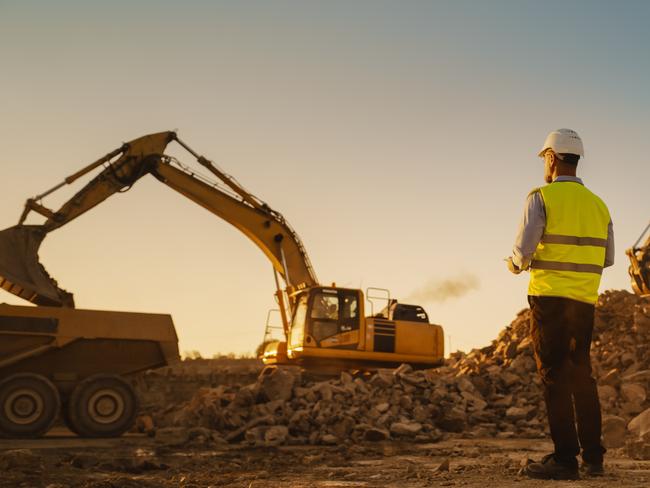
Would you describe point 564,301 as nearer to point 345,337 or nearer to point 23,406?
point 23,406

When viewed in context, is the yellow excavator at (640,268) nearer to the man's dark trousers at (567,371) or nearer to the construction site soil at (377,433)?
the construction site soil at (377,433)

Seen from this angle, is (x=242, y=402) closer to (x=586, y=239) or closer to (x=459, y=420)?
(x=459, y=420)

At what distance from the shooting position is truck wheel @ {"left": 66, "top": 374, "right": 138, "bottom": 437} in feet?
41.2

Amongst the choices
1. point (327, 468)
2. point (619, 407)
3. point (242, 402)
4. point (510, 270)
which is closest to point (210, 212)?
point (242, 402)

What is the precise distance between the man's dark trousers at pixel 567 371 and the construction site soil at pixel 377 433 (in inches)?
10.7

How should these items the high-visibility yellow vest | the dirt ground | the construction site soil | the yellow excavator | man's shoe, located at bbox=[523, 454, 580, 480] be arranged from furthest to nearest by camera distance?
the yellow excavator < the construction site soil < the dirt ground < the high-visibility yellow vest < man's shoe, located at bbox=[523, 454, 580, 480]

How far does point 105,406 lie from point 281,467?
20.4ft

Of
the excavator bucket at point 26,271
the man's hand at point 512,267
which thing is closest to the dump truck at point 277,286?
the excavator bucket at point 26,271

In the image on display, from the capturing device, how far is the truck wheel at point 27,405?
39.4ft

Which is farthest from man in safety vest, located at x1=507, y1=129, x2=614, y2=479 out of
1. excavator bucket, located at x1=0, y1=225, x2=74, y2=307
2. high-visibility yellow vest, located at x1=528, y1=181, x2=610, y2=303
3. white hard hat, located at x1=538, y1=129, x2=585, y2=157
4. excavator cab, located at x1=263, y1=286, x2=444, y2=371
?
excavator cab, located at x1=263, y1=286, x2=444, y2=371

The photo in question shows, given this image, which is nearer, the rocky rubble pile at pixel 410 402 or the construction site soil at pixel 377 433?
the construction site soil at pixel 377 433

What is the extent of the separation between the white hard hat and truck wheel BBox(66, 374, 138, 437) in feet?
32.2

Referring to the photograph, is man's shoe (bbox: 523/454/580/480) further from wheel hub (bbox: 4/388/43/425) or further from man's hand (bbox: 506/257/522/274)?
wheel hub (bbox: 4/388/43/425)

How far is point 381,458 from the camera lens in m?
8.30
